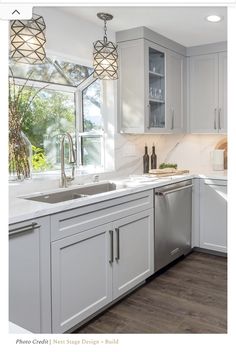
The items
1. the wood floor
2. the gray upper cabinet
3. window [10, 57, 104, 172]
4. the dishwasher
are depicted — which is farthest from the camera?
the gray upper cabinet

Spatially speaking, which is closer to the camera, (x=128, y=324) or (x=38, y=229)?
(x=38, y=229)

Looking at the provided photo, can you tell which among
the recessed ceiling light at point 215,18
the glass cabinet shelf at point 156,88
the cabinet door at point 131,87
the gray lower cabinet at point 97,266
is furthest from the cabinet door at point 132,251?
the recessed ceiling light at point 215,18

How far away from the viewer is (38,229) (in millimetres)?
1360

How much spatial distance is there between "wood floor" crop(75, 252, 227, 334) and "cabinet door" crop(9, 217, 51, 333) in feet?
1.13

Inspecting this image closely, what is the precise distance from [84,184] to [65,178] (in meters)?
0.19

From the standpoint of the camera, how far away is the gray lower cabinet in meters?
1.50

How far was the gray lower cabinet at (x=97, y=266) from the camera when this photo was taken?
4.92ft

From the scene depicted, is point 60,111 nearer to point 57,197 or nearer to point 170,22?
point 57,197

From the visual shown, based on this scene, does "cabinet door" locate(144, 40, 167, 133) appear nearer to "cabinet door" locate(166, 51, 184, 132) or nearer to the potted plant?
"cabinet door" locate(166, 51, 184, 132)

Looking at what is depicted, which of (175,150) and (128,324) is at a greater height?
(175,150)

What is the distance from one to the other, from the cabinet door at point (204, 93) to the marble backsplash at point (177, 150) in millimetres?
213

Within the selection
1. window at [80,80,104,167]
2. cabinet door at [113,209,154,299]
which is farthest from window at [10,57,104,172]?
cabinet door at [113,209,154,299]
